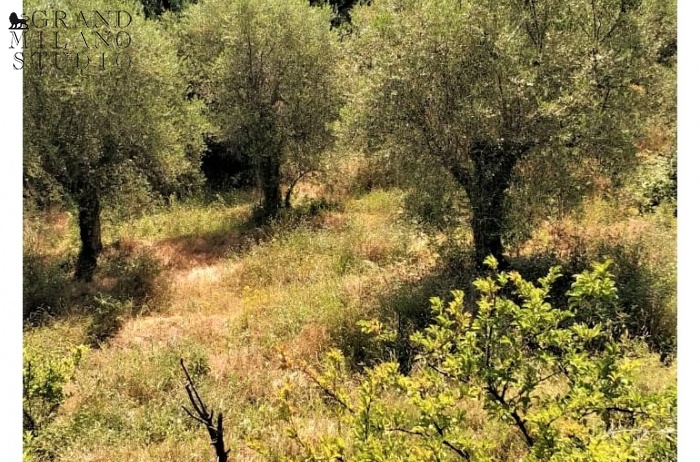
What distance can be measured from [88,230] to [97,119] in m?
3.08

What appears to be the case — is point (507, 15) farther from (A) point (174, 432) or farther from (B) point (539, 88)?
(A) point (174, 432)

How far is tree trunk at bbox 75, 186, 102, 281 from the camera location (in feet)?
40.6

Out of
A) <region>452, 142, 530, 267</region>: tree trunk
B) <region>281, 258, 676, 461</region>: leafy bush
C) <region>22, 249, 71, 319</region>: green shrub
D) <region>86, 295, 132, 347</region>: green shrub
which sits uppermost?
<region>452, 142, 530, 267</region>: tree trunk

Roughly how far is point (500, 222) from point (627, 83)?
10.6ft

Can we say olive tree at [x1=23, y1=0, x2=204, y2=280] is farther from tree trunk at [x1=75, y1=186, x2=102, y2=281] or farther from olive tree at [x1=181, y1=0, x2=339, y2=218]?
olive tree at [x1=181, y1=0, x2=339, y2=218]

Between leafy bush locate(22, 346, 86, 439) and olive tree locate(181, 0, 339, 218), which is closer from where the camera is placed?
leafy bush locate(22, 346, 86, 439)

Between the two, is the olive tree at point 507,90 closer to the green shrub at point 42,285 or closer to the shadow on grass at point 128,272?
the shadow on grass at point 128,272

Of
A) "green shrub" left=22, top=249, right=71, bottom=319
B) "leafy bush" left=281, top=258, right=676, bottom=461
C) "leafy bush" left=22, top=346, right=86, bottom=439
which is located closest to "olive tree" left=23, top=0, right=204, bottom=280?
"green shrub" left=22, top=249, right=71, bottom=319

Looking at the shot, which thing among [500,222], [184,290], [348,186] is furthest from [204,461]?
[348,186]

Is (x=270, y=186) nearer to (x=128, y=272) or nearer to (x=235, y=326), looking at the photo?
(x=128, y=272)

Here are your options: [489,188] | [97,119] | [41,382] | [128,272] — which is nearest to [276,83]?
[97,119]

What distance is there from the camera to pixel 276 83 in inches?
614

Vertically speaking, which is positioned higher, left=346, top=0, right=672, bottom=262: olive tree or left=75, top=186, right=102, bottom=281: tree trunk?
left=346, top=0, right=672, bottom=262: olive tree

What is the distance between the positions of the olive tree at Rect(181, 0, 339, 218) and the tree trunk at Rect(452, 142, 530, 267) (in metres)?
7.72
